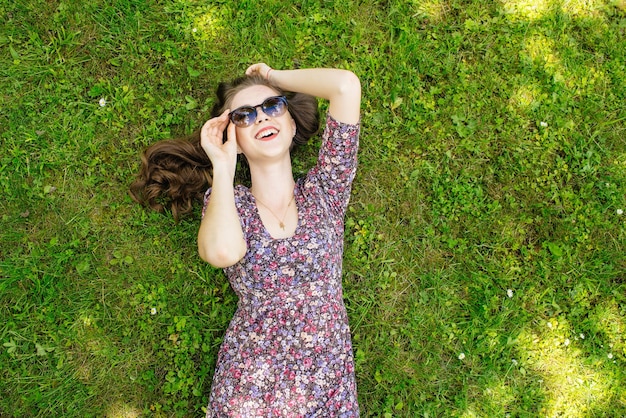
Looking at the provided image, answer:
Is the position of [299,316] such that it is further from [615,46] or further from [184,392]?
[615,46]

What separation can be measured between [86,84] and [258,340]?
3.17 metres

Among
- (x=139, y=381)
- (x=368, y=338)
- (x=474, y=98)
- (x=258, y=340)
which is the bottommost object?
(x=139, y=381)

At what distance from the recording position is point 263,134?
4191 millimetres

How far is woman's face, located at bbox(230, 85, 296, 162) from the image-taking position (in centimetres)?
419

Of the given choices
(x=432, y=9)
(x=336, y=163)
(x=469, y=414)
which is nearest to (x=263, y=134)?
(x=336, y=163)

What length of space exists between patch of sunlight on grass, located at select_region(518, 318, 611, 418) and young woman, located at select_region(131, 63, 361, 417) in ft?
6.22

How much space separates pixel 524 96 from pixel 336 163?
2320 millimetres

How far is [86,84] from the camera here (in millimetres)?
5266

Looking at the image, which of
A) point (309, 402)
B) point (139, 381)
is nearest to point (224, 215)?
point (309, 402)

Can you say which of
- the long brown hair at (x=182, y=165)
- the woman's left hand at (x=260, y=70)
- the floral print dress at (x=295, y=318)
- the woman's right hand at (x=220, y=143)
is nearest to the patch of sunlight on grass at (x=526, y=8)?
the long brown hair at (x=182, y=165)

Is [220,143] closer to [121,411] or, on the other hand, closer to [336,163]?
[336,163]

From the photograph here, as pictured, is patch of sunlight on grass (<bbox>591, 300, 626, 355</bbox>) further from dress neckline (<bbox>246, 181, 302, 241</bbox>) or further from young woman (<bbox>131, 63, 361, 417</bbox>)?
dress neckline (<bbox>246, 181, 302, 241</bbox>)

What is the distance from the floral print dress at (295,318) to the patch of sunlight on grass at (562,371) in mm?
1893

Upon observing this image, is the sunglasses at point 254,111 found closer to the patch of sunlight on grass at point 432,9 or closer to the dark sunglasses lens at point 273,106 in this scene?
the dark sunglasses lens at point 273,106
